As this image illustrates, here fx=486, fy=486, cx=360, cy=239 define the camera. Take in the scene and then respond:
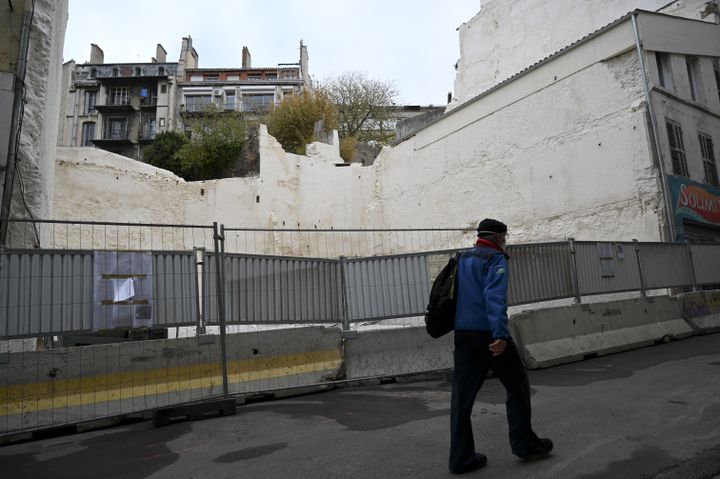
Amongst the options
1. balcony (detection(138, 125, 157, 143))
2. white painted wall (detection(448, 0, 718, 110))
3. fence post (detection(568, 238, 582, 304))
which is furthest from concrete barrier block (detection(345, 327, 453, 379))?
balcony (detection(138, 125, 157, 143))

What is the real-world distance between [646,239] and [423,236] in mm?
9987

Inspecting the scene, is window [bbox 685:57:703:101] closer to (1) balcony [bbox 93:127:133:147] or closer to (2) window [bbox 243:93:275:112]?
(2) window [bbox 243:93:275:112]

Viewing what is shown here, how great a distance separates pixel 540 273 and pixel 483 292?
230 inches

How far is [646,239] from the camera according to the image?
1427 cm

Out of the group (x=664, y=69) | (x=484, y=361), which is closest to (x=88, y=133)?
(x=664, y=69)

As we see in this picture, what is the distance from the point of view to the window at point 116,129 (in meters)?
48.8

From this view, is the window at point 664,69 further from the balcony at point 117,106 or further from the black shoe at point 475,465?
the balcony at point 117,106

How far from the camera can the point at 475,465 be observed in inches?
132

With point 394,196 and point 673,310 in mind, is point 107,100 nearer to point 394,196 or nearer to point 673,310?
point 394,196

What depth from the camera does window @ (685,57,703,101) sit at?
16969mm

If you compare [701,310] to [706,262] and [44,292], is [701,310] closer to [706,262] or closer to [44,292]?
[706,262]

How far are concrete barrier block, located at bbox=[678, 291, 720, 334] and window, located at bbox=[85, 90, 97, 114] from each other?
5388 cm

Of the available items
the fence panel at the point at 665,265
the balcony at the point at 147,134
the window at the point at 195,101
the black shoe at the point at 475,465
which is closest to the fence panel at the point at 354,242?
the fence panel at the point at 665,265

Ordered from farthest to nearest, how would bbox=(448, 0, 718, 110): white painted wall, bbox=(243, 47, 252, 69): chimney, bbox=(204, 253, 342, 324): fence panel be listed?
1. bbox=(243, 47, 252, 69): chimney
2. bbox=(448, 0, 718, 110): white painted wall
3. bbox=(204, 253, 342, 324): fence panel
